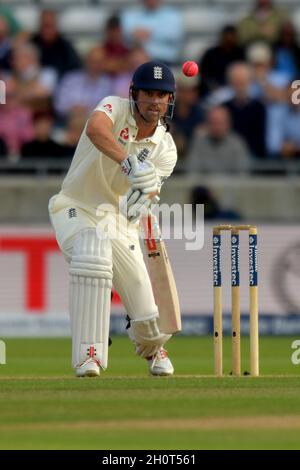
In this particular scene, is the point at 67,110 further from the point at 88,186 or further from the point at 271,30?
the point at 88,186

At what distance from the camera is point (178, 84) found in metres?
14.0

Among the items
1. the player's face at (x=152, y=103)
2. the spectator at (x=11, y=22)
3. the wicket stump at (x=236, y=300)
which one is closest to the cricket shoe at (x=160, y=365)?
the wicket stump at (x=236, y=300)

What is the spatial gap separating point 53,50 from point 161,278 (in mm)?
6544

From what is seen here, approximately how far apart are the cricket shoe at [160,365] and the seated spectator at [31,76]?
5.98 m

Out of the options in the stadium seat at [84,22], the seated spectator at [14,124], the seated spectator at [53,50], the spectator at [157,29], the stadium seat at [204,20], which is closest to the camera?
the seated spectator at [14,124]

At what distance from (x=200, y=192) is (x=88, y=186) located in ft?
17.3

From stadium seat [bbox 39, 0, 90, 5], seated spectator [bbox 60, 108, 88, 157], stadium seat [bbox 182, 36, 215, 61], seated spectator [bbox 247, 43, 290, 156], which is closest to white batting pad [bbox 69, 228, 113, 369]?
seated spectator [bbox 60, 108, 88, 157]

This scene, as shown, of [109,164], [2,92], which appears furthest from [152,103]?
[2,92]

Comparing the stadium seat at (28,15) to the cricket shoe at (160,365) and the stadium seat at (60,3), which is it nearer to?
the stadium seat at (60,3)

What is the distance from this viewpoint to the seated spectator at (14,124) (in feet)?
45.3

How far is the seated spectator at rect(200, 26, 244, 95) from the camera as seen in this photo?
14.1 metres

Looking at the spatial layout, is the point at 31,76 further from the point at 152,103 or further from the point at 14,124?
the point at 152,103
